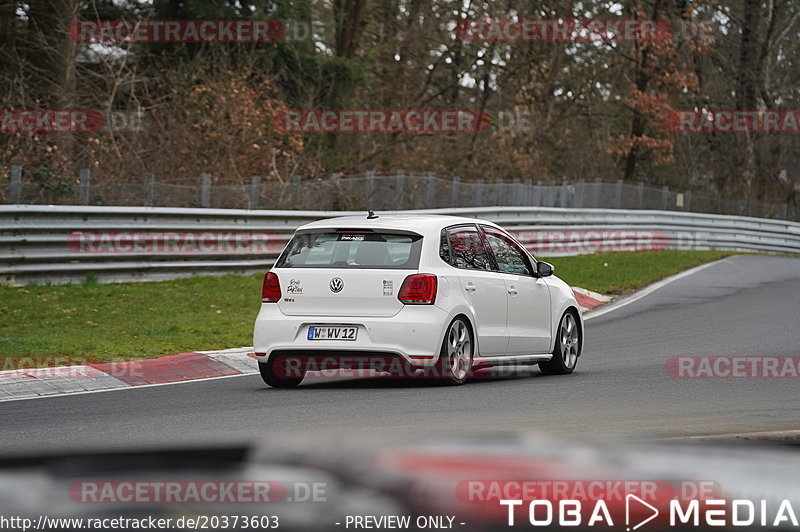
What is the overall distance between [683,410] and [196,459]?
738 cm

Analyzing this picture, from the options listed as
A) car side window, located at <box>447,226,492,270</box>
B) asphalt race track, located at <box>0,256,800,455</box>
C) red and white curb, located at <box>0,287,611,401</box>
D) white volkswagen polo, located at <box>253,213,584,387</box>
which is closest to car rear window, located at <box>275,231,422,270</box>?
white volkswagen polo, located at <box>253,213,584,387</box>

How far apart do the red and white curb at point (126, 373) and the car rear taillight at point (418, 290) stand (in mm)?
2499

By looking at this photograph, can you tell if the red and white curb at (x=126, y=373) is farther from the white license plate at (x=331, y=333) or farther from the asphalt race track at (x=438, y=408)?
the white license plate at (x=331, y=333)

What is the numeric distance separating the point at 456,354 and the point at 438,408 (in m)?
1.63

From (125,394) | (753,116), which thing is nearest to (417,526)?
(125,394)

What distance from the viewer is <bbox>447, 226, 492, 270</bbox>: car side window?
1095 centimetres

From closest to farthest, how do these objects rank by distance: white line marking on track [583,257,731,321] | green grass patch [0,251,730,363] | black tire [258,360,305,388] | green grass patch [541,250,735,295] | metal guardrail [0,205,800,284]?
black tire [258,360,305,388], green grass patch [0,251,730,363], metal guardrail [0,205,800,284], white line marking on track [583,257,731,321], green grass patch [541,250,735,295]

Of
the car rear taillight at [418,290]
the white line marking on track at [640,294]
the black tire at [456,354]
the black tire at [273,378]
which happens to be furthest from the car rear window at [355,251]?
the white line marking on track at [640,294]

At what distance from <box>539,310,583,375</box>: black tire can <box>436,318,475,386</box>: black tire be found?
1536 millimetres

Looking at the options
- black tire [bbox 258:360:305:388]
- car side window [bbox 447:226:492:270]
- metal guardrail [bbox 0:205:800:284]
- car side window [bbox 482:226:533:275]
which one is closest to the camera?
black tire [bbox 258:360:305:388]

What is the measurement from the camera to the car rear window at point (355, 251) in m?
10.5

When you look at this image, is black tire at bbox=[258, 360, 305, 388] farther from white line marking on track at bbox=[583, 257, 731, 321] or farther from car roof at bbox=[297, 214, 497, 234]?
white line marking on track at bbox=[583, 257, 731, 321]

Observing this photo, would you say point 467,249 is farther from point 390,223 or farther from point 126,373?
point 126,373

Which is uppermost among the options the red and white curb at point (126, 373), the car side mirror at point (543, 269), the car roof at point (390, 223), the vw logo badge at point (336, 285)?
the car roof at point (390, 223)
